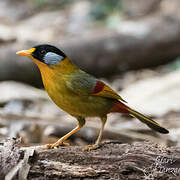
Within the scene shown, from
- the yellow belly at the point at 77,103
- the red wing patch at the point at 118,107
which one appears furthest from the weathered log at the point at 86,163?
the red wing patch at the point at 118,107

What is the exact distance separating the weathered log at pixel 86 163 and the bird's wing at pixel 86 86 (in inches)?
22.7

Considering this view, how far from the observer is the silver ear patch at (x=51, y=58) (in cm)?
344

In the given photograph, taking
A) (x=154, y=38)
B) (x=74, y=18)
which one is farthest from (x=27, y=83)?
(x=74, y=18)

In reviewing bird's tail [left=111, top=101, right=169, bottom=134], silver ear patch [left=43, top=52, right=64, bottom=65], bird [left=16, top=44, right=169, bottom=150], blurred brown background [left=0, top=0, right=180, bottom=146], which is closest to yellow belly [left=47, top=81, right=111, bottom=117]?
bird [left=16, top=44, right=169, bottom=150]

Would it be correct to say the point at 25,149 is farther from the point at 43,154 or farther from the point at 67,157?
the point at 67,157

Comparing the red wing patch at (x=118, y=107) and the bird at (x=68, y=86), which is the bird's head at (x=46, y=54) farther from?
the red wing patch at (x=118, y=107)

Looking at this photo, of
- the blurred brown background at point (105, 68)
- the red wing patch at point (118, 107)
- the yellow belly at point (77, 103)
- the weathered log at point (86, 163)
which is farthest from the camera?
the blurred brown background at point (105, 68)

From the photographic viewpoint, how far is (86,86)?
3.54 m

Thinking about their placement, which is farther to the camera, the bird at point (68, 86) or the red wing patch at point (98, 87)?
the red wing patch at point (98, 87)

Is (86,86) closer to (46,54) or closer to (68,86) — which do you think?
(68,86)

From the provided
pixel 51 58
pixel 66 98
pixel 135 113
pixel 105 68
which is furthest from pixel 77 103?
pixel 105 68

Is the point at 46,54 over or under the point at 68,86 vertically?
over

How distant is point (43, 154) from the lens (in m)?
3.25

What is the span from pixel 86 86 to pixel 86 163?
0.74 m
